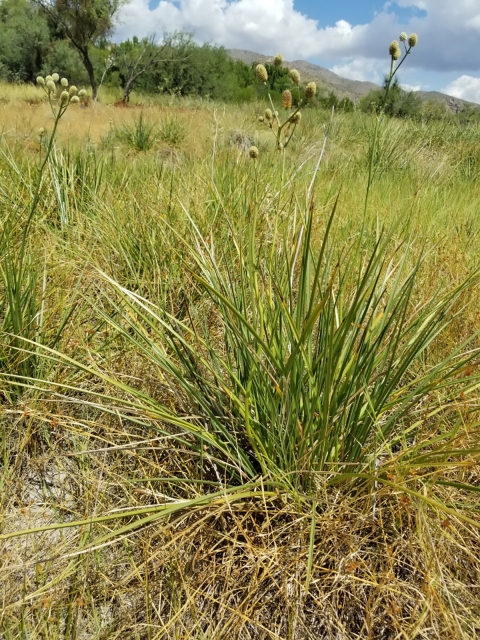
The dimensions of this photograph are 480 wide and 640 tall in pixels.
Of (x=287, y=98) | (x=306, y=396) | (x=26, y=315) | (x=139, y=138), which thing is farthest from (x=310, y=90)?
(x=139, y=138)

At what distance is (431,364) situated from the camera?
4.40ft

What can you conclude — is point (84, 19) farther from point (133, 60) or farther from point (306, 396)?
point (306, 396)

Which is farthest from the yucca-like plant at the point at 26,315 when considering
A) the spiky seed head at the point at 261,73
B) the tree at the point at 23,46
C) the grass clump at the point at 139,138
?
the tree at the point at 23,46

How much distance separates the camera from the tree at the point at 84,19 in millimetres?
15922

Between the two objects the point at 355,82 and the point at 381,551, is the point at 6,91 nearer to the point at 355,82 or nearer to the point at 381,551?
the point at 381,551

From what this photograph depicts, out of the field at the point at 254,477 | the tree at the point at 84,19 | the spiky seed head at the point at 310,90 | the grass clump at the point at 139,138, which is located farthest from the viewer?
the tree at the point at 84,19

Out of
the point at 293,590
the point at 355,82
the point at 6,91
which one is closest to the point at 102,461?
the point at 293,590

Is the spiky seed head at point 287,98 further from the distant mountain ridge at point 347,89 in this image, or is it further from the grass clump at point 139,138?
the grass clump at point 139,138

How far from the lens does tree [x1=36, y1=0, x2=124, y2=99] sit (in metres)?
15.9

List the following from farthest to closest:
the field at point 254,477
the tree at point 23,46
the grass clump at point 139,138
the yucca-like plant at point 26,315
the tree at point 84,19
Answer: the tree at point 23,46
the tree at point 84,19
the grass clump at point 139,138
the yucca-like plant at point 26,315
the field at point 254,477

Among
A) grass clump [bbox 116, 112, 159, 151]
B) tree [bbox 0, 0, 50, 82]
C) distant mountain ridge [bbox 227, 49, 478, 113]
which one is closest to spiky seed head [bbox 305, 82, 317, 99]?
distant mountain ridge [bbox 227, 49, 478, 113]

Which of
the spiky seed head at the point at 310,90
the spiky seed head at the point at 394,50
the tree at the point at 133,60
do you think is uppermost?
the tree at the point at 133,60

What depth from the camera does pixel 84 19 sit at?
16156 mm

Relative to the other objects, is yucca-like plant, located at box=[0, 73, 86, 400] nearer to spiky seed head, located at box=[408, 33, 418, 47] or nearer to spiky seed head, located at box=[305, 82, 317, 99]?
spiky seed head, located at box=[305, 82, 317, 99]
